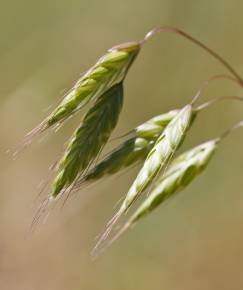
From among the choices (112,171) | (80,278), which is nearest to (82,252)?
(80,278)

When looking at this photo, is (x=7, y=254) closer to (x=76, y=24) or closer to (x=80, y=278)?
(x=80, y=278)

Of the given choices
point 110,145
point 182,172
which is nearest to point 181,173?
point 182,172

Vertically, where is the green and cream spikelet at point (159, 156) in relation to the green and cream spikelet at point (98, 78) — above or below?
below

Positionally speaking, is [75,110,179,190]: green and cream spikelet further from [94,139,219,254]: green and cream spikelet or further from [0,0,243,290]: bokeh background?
[0,0,243,290]: bokeh background

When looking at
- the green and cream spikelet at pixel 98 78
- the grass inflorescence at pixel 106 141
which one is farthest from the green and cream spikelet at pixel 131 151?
the green and cream spikelet at pixel 98 78

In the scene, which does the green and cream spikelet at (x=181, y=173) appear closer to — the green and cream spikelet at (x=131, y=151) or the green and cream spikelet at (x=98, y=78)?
the green and cream spikelet at (x=131, y=151)

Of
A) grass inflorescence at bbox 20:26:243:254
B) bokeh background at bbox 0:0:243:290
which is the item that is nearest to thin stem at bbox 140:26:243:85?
grass inflorescence at bbox 20:26:243:254
